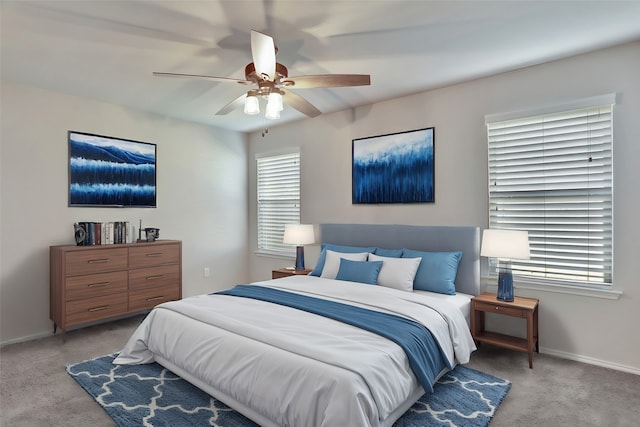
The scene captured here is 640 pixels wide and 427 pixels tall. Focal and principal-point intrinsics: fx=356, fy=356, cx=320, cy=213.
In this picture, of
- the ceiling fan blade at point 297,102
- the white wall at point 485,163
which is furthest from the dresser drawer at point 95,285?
the ceiling fan blade at point 297,102

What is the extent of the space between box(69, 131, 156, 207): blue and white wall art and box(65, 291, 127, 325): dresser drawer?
1122 mm

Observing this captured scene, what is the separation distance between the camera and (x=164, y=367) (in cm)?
288

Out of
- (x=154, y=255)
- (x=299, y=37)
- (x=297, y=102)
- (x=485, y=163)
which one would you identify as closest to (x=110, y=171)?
(x=154, y=255)

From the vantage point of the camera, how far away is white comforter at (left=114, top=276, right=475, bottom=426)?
5.79 feet

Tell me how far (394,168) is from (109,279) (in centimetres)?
341

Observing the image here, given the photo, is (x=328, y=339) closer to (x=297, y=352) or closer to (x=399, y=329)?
(x=297, y=352)

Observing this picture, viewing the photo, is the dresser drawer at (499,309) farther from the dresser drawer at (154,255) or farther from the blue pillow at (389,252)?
the dresser drawer at (154,255)

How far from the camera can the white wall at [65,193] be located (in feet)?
11.8

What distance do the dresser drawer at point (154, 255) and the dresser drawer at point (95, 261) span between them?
101 millimetres

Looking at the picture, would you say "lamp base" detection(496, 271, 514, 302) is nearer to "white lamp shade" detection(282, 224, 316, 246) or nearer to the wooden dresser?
"white lamp shade" detection(282, 224, 316, 246)

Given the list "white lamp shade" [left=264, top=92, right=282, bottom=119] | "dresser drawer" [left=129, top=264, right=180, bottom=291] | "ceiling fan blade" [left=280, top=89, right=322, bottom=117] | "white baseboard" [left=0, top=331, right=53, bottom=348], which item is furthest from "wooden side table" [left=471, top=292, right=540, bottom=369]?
"white baseboard" [left=0, top=331, right=53, bottom=348]

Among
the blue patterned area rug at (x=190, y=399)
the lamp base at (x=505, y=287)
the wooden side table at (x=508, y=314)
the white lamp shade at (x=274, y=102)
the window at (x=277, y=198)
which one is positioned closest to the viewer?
the blue patterned area rug at (x=190, y=399)

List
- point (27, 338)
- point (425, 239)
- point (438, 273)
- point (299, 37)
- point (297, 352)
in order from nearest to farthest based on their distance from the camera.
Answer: point (297, 352) → point (299, 37) → point (438, 273) → point (27, 338) → point (425, 239)

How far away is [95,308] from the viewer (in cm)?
374
